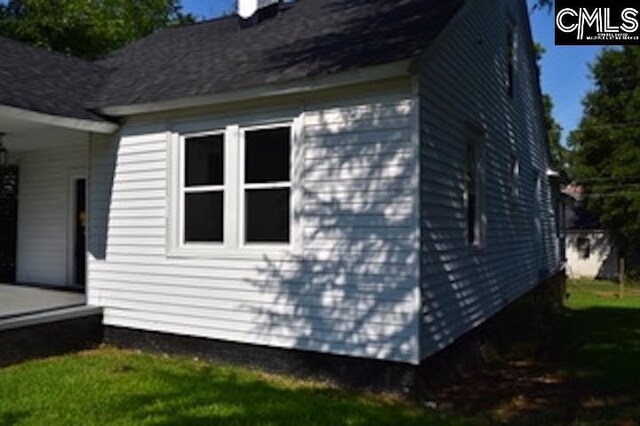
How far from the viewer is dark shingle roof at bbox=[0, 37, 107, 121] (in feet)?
28.4

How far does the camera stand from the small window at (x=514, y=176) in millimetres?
12344

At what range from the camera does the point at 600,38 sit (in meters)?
9.86

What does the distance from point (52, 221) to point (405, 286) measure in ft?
27.6

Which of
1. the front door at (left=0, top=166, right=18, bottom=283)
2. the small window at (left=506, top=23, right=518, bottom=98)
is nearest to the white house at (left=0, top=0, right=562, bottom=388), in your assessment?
the small window at (left=506, top=23, right=518, bottom=98)

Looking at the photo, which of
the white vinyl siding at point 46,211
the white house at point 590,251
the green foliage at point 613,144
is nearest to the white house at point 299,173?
the white vinyl siding at point 46,211

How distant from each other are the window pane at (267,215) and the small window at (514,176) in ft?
19.8

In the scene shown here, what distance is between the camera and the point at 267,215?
8023 mm

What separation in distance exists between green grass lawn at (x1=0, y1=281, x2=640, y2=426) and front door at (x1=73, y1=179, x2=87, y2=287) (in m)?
3.33

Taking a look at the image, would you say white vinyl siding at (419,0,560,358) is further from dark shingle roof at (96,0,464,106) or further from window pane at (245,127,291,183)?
window pane at (245,127,291,183)

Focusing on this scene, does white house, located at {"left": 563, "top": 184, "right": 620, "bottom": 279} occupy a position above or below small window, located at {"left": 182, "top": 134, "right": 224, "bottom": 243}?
below

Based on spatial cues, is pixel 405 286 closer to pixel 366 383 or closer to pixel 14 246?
pixel 366 383

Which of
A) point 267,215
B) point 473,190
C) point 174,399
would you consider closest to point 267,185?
point 267,215

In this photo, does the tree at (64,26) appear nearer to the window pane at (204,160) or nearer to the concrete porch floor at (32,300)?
the concrete porch floor at (32,300)

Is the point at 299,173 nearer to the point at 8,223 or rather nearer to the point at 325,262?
the point at 325,262
